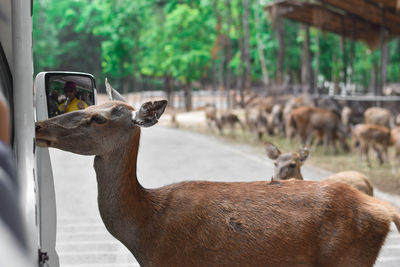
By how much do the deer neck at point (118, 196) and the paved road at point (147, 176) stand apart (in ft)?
7.67

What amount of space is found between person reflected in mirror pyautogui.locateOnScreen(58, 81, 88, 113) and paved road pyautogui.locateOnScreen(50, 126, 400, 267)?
8.12 feet

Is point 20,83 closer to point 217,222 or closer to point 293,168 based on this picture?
point 217,222

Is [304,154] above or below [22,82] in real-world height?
below

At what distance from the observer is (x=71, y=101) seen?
324cm

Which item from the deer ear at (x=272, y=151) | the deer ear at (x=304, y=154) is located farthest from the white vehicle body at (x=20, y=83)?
the deer ear at (x=304, y=154)

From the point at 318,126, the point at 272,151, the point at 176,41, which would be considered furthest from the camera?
the point at 176,41

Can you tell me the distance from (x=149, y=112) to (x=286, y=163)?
3.35m

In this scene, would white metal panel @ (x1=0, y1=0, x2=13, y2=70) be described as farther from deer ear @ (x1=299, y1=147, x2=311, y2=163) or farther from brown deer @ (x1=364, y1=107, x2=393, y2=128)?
brown deer @ (x1=364, y1=107, x2=393, y2=128)

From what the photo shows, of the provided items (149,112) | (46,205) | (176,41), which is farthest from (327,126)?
(176,41)

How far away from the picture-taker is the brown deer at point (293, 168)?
586 centimetres

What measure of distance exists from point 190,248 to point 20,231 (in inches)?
81.3

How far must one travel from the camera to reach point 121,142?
3000 millimetres

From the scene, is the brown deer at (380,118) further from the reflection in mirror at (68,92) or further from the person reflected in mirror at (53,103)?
the person reflected in mirror at (53,103)

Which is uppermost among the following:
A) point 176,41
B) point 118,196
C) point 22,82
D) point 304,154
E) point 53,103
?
point 176,41
